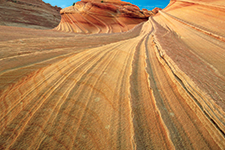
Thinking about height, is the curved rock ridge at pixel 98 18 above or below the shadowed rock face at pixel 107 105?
above

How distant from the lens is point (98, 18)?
5.11 meters

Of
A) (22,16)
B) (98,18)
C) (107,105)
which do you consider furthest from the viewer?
(22,16)

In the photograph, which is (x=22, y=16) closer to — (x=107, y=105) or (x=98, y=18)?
(x=98, y=18)

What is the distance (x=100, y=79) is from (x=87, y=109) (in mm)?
301

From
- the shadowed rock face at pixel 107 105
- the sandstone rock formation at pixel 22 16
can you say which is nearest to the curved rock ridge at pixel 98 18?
the sandstone rock formation at pixel 22 16

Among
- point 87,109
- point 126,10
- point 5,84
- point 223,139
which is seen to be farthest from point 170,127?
point 126,10

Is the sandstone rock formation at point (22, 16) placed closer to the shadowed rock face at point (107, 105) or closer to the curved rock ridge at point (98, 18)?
the curved rock ridge at point (98, 18)

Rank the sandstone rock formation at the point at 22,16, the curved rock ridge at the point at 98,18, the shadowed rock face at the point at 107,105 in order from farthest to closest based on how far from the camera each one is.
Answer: the sandstone rock formation at the point at 22,16, the curved rock ridge at the point at 98,18, the shadowed rock face at the point at 107,105

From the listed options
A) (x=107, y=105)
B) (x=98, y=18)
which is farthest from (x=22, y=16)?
(x=107, y=105)

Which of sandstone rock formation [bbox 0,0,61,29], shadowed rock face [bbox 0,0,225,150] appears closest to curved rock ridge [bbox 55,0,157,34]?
sandstone rock formation [bbox 0,0,61,29]

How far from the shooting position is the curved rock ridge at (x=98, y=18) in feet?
15.4

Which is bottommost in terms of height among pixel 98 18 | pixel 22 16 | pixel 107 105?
pixel 107 105

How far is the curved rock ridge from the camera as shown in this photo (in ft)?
15.4

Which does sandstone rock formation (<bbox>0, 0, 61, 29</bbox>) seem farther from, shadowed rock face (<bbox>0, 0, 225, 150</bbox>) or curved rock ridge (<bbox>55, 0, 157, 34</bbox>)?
shadowed rock face (<bbox>0, 0, 225, 150</bbox>)
